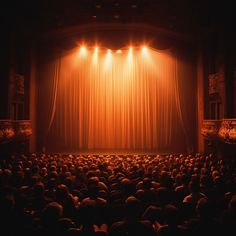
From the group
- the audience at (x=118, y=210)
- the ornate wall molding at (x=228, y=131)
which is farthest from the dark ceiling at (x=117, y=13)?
the audience at (x=118, y=210)

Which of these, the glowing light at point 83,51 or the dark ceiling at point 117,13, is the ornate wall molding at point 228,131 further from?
the glowing light at point 83,51

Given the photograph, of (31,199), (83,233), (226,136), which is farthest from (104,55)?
(83,233)

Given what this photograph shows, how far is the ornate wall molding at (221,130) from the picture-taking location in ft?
35.9

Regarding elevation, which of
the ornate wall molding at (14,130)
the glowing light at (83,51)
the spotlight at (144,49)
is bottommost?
the ornate wall molding at (14,130)

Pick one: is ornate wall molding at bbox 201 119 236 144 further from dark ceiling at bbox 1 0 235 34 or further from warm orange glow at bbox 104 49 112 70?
warm orange glow at bbox 104 49 112 70

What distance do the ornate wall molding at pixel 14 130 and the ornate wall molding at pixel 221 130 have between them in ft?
27.5

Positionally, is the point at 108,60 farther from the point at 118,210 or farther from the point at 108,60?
the point at 118,210

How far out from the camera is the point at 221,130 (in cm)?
1189

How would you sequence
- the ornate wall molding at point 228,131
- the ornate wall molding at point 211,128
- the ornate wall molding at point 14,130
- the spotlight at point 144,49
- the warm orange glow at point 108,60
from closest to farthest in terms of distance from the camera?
the ornate wall molding at point 228,131 < the ornate wall molding at point 14,130 < the ornate wall molding at point 211,128 < the spotlight at point 144,49 < the warm orange glow at point 108,60

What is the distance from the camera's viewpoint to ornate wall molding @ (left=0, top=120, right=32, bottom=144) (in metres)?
11.2

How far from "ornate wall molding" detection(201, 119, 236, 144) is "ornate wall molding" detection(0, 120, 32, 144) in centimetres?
837

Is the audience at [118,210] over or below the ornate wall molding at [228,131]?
below

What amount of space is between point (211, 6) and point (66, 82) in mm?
8931

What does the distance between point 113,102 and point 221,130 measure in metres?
7.64
